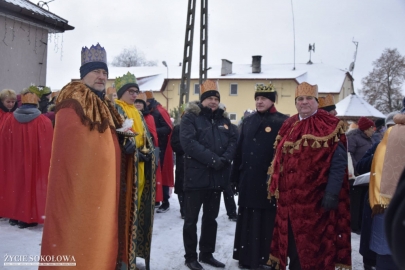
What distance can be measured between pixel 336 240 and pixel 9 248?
3927 millimetres

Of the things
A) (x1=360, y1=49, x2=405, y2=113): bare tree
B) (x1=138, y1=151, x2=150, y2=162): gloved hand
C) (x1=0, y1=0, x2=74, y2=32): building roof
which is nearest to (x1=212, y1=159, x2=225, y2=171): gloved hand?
(x1=138, y1=151, x2=150, y2=162): gloved hand

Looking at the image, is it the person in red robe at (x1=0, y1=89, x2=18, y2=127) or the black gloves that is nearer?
the black gloves

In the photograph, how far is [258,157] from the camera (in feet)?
15.7

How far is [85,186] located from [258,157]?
221 centimetres

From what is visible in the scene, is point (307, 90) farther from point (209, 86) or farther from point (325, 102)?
point (325, 102)

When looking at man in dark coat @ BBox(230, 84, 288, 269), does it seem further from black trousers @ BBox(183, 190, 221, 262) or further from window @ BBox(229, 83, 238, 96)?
window @ BBox(229, 83, 238, 96)

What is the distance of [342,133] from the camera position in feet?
13.5

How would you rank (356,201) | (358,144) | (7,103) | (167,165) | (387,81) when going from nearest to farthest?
(356,201) < (7,103) < (358,144) < (167,165) < (387,81)

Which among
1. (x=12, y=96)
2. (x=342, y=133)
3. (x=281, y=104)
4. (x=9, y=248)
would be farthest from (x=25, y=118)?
(x=281, y=104)

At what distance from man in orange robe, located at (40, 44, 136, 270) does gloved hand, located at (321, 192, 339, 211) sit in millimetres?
1919

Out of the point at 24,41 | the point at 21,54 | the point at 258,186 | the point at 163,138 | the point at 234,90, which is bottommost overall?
the point at 258,186

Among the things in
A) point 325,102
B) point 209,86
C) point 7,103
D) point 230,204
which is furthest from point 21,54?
point 325,102

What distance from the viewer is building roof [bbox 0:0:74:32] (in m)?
9.90

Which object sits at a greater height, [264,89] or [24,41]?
[24,41]
